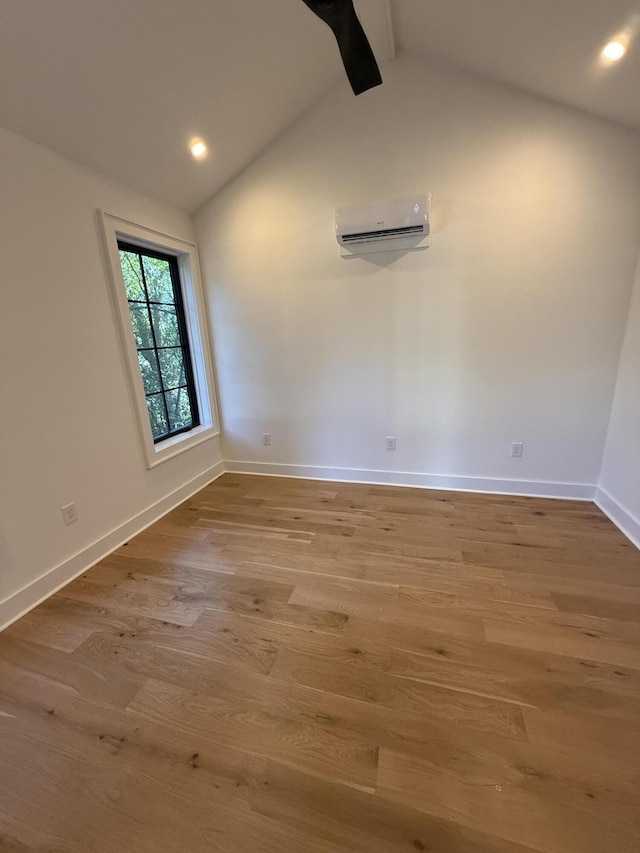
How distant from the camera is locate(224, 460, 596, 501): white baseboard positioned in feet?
8.83

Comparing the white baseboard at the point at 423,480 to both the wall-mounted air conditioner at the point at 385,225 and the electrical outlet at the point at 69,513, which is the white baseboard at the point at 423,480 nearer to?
the electrical outlet at the point at 69,513

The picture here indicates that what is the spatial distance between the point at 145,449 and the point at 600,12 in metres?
3.30

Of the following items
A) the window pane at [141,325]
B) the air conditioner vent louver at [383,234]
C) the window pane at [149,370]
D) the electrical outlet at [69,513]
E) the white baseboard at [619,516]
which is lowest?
the white baseboard at [619,516]

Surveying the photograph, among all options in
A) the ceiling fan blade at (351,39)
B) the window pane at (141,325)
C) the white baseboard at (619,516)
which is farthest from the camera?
the window pane at (141,325)

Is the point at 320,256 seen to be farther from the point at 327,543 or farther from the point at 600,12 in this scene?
the point at 327,543

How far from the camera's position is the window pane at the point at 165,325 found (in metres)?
2.85

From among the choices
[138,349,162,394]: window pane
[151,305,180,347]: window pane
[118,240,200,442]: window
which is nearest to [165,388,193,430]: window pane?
[118,240,200,442]: window

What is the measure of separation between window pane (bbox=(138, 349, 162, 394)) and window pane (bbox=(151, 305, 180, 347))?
0.49 ft

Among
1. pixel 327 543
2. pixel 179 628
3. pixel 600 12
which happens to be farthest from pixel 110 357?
pixel 600 12

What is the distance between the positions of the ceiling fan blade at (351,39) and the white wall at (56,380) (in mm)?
1634

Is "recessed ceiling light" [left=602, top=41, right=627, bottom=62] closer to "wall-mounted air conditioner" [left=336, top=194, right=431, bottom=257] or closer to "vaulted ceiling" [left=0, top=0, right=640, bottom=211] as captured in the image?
"vaulted ceiling" [left=0, top=0, right=640, bottom=211]

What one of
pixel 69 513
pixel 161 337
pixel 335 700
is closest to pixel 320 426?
pixel 161 337

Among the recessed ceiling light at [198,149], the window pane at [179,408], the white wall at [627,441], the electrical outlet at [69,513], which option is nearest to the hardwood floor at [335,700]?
the white wall at [627,441]

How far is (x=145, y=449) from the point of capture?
2.57m
